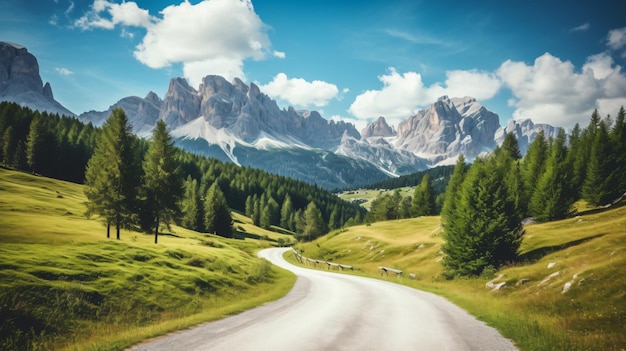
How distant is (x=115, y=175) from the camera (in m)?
38.4

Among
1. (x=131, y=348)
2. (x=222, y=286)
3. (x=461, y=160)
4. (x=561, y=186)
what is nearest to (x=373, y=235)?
(x=461, y=160)

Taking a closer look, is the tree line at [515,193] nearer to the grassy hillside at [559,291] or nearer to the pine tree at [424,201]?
the grassy hillside at [559,291]

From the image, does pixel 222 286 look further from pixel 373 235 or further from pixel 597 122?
pixel 597 122

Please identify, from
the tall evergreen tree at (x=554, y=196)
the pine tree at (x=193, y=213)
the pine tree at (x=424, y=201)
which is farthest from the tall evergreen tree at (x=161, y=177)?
the pine tree at (x=424, y=201)

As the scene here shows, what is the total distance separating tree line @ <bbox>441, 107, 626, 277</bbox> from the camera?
102 ft

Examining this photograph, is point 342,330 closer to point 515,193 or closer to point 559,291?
point 559,291

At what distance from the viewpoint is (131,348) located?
32.5ft

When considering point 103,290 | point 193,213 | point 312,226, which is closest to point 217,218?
point 193,213

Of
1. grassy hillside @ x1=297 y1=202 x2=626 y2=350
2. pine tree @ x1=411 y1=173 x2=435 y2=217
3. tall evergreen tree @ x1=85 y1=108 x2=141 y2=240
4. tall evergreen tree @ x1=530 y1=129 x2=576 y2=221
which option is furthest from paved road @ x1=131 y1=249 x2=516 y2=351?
pine tree @ x1=411 y1=173 x2=435 y2=217

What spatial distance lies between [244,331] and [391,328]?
5742 millimetres

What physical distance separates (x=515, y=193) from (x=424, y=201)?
165 feet

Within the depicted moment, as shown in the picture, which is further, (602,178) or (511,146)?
(511,146)

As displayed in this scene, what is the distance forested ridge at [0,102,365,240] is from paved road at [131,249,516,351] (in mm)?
31748

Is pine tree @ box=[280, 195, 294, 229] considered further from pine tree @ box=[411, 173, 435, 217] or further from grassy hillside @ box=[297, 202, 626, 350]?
grassy hillside @ box=[297, 202, 626, 350]
